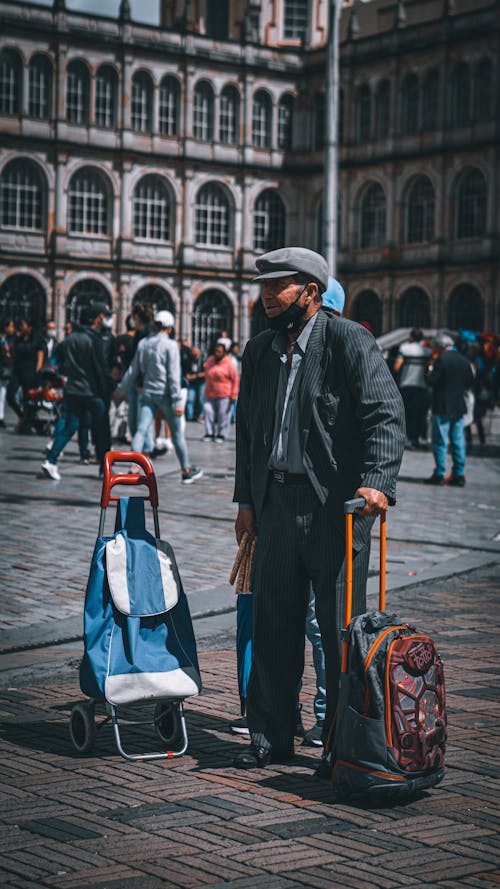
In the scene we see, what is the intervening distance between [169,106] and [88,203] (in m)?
5.11

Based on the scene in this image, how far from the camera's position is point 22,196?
51.5 m

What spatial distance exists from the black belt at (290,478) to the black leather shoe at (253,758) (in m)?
0.88

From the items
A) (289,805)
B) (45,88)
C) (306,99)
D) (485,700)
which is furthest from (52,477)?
(306,99)

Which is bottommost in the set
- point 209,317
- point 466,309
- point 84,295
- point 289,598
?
point 289,598

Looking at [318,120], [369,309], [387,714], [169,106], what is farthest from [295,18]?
[387,714]

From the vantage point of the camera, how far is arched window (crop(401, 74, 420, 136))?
175ft

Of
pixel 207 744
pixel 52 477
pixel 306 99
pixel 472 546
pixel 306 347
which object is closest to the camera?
pixel 306 347

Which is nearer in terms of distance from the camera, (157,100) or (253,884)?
(253,884)

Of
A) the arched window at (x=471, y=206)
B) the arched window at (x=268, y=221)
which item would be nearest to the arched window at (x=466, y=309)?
the arched window at (x=471, y=206)

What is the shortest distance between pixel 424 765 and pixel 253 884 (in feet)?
2.69

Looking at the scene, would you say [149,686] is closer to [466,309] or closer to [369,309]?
[466,309]

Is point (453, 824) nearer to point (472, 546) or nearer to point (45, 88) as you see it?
point (472, 546)

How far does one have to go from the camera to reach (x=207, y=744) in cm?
505

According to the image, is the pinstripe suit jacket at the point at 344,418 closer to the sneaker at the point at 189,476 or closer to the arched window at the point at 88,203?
the sneaker at the point at 189,476
